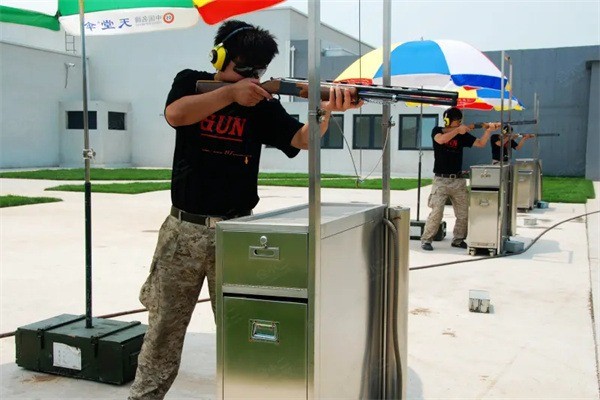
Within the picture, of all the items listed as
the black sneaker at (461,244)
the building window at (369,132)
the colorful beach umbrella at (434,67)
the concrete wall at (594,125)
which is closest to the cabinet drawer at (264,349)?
the colorful beach umbrella at (434,67)

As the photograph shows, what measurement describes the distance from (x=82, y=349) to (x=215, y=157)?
5.50ft

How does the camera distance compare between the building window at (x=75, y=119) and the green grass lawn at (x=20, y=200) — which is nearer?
the green grass lawn at (x=20, y=200)

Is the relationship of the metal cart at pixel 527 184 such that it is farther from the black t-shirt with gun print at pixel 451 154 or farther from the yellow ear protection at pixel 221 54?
the yellow ear protection at pixel 221 54

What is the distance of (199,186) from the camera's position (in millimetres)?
2977

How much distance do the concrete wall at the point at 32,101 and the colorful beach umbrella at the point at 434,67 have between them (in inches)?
920

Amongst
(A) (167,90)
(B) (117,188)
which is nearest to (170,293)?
(B) (117,188)

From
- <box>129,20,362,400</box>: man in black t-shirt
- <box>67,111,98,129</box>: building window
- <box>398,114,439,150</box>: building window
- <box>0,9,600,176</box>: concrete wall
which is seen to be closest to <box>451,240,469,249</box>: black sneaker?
<box>129,20,362,400</box>: man in black t-shirt

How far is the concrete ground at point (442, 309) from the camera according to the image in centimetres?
395

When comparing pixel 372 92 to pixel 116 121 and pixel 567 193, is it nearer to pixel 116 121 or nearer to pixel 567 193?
pixel 567 193

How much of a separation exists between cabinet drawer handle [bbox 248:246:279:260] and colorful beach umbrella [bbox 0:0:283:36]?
6.94 ft

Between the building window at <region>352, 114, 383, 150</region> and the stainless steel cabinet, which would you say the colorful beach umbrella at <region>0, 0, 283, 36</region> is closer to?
the stainless steel cabinet

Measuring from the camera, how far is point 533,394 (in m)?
3.83

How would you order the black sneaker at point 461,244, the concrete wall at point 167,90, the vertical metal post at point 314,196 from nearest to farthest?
the vertical metal post at point 314,196 < the black sneaker at point 461,244 < the concrete wall at point 167,90

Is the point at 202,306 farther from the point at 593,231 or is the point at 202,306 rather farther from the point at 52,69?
Result: the point at 52,69
